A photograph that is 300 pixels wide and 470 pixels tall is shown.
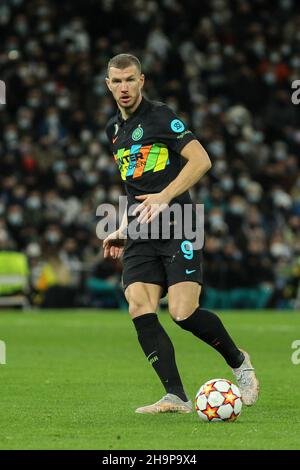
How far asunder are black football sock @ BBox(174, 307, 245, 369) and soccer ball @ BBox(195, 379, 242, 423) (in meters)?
0.62

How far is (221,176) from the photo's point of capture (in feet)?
90.5

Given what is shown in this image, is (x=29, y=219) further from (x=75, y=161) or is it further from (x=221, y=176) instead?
(x=221, y=176)

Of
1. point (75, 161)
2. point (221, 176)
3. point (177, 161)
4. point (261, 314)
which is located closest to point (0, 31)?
point (75, 161)

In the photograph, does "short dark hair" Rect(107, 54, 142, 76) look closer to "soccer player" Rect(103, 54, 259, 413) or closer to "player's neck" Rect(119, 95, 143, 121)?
"soccer player" Rect(103, 54, 259, 413)

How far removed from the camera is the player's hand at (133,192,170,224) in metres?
7.86

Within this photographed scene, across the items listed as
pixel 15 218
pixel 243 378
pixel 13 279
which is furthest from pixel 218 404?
pixel 15 218

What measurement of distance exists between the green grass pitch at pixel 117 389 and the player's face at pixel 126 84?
7.38 ft

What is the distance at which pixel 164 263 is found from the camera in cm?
836

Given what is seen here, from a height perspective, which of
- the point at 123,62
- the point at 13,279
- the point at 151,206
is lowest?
the point at 13,279

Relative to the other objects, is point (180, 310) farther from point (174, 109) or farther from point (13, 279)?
point (13, 279)

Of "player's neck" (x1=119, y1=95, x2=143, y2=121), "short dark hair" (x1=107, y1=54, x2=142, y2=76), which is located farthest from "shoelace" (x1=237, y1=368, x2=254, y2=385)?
"short dark hair" (x1=107, y1=54, x2=142, y2=76)

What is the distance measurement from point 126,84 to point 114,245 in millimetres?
1251

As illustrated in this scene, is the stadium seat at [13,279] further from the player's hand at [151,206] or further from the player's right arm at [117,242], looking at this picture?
the player's hand at [151,206]

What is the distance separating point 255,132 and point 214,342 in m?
22.0
